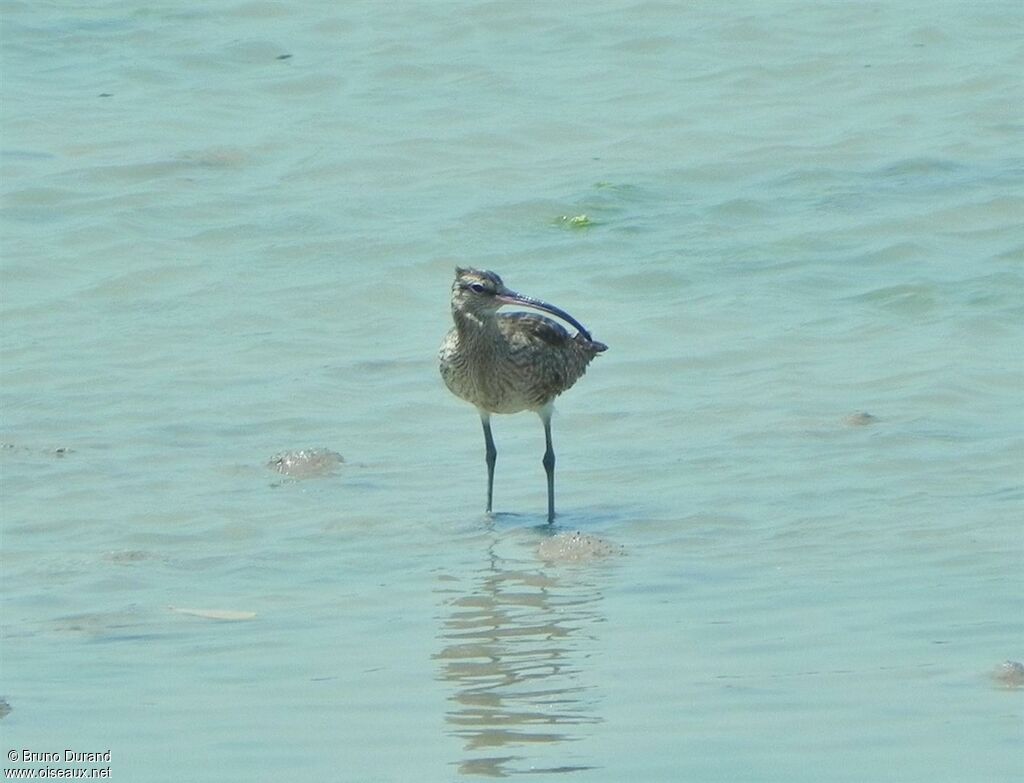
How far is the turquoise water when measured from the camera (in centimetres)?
594

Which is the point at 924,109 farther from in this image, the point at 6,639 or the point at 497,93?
the point at 6,639

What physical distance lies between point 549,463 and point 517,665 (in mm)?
2659

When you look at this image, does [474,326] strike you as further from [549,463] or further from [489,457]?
[549,463]

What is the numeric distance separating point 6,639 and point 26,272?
6.22 meters

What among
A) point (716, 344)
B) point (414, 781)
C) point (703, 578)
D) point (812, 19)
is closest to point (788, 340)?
point (716, 344)

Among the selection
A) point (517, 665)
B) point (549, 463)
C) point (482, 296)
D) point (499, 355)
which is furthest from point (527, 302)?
point (517, 665)

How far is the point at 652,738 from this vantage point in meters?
5.56

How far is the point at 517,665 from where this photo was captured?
6473 millimetres

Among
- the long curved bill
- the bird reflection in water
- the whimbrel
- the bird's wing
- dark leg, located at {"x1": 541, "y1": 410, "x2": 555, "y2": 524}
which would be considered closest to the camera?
the bird reflection in water

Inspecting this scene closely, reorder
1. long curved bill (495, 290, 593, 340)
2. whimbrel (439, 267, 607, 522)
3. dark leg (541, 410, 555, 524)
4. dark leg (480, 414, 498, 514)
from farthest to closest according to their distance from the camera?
whimbrel (439, 267, 607, 522)
long curved bill (495, 290, 593, 340)
dark leg (480, 414, 498, 514)
dark leg (541, 410, 555, 524)

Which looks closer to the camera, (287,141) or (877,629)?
(877,629)

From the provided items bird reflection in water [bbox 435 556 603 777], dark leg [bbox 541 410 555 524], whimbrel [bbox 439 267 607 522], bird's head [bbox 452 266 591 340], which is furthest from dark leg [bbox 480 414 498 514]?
bird reflection in water [bbox 435 556 603 777]

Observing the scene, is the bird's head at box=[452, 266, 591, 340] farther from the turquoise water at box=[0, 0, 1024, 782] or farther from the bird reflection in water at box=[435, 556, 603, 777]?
the bird reflection in water at box=[435, 556, 603, 777]

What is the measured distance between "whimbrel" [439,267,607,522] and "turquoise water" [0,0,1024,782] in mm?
370
